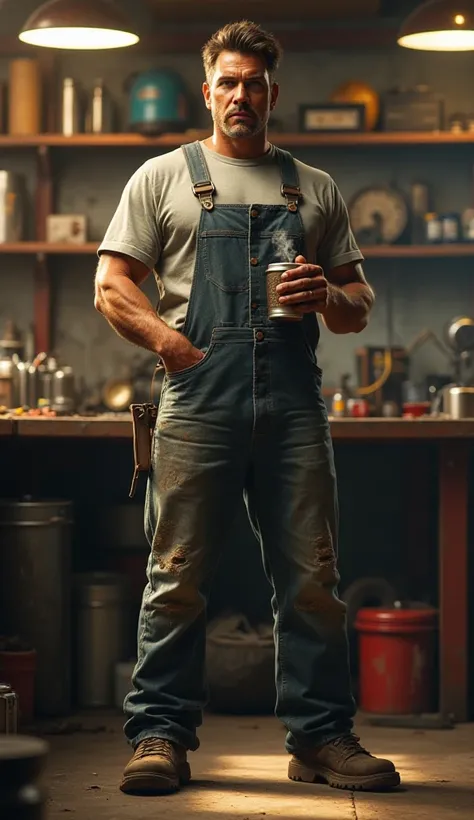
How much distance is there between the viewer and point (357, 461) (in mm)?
5828

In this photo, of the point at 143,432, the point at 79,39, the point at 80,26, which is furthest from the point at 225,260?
the point at 79,39

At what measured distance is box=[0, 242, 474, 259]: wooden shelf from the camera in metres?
6.21

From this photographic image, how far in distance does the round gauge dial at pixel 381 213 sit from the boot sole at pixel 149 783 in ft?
11.7

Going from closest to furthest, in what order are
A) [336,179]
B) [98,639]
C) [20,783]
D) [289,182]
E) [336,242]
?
[20,783], [289,182], [336,242], [98,639], [336,179]

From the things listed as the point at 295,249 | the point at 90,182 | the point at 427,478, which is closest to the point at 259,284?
the point at 295,249

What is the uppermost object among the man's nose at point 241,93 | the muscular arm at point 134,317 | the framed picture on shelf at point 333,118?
the framed picture on shelf at point 333,118

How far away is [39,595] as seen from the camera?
4.62 m

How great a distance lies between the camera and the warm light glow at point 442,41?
18.0ft

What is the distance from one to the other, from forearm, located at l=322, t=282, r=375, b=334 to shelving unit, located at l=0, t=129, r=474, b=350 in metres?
2.72

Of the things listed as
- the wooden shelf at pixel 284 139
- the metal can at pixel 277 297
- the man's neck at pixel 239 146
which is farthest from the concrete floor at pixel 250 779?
the wooden shelf at pixel 284 139

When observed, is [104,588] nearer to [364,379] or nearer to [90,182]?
[364,379]

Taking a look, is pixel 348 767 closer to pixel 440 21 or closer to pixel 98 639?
pixel 98 639

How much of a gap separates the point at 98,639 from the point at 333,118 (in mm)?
2752

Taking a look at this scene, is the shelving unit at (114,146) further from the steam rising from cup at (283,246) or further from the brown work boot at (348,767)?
the brown work boot at (348,767)
